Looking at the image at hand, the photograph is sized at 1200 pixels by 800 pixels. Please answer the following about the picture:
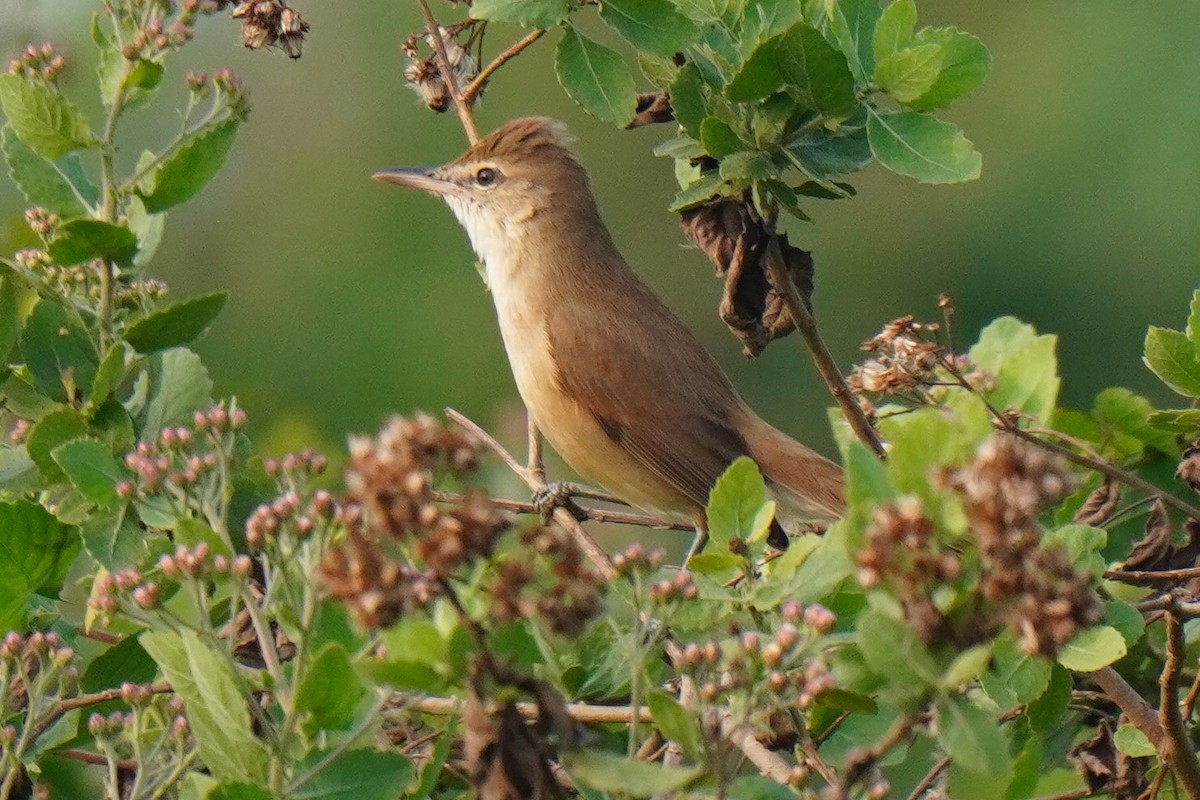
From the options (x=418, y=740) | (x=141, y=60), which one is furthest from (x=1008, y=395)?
(x=141, y=60)

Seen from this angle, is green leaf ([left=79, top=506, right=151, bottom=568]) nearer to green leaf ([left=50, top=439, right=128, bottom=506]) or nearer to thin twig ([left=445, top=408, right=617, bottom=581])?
green leaf ([left=50, top=439, right=128, bottom=506])

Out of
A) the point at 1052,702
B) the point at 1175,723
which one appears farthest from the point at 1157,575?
the point at 1175,723

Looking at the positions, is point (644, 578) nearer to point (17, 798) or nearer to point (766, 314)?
point (17, 798)

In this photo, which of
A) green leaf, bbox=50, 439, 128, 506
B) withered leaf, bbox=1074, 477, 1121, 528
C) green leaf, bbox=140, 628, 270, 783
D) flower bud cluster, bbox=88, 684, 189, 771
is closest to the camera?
green leaf, bbox=140, 628, 270, 783

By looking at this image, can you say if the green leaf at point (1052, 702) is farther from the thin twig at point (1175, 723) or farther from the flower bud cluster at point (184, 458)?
the flower bud cluster at point (184, 458)

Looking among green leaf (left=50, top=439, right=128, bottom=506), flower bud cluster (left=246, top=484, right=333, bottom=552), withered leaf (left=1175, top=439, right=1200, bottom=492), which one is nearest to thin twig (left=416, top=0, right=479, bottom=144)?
green leaf (left=50, top=439, right=128, bottom=506)

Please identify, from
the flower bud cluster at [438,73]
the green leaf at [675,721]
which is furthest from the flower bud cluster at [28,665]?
the flower bud cluster at [438,73]
